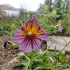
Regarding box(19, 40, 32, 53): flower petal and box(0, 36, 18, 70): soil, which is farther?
box(0, 36, 18, 70): soil

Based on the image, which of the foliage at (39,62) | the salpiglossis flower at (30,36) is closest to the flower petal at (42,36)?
the salpiglossis flower at (30,36)

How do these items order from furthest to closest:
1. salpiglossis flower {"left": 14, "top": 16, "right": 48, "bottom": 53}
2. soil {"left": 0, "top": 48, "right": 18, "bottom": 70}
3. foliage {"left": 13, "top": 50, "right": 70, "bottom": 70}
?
soil {"left": 0, "top": 48, "right": 18, "bottom": 70} < foliage {"left": 13, "top": 50, "right": 70, "bottom": 70} < salpiglossis flower {"left": 14, "top": 16, "right": 48, "bottom": 53}

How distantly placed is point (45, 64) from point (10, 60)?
20.0 inches

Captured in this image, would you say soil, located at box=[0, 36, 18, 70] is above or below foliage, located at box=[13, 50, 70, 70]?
below

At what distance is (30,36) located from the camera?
1.21 metres

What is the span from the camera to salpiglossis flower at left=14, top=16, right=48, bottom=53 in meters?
1.19

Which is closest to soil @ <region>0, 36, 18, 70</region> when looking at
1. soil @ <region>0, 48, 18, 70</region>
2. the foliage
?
soil @ <region>0, 48, 18, 70</region>

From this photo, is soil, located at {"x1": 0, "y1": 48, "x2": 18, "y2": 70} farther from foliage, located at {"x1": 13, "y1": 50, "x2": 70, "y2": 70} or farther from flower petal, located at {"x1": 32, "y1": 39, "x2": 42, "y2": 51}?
flower petal, located at {"x1": 32, "y1": 39, "x2": 42, "y2": 51}

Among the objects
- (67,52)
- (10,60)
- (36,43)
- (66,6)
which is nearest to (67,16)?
(66,6)

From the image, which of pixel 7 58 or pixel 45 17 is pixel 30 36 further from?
pixel 45 17

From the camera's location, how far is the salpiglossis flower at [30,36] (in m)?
1.19

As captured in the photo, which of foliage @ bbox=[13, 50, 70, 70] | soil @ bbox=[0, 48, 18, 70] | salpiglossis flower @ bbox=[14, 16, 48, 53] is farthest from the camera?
soil @ bbox=[0, 48, 18, 70]

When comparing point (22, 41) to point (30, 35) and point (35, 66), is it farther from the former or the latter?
point (35, 66)

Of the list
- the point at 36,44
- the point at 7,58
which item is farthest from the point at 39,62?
the point at 36,44
